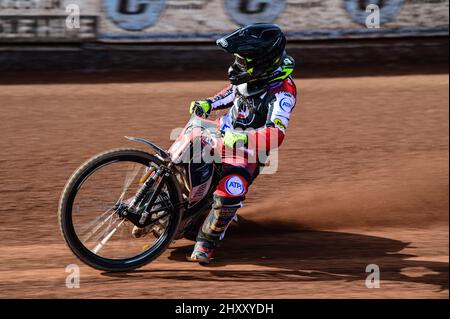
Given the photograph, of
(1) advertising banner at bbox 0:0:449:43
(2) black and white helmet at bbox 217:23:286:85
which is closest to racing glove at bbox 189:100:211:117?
(2) black and white helmet at bbox 217:23:286:85

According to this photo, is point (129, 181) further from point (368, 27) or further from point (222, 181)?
point (368, 27)

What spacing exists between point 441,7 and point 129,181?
8.94 metres

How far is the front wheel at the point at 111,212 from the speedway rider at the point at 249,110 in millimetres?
323

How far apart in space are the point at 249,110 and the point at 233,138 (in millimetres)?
483

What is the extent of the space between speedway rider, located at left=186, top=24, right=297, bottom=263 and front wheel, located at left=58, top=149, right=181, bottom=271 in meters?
0.32

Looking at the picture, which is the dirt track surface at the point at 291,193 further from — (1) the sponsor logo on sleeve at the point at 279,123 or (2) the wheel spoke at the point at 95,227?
(1) the sponsor logo on sleeve at the point at 279,123

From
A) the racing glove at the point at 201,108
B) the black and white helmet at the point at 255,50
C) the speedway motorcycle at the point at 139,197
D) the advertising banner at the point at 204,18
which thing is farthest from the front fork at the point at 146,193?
the advertising banner at the point at 204,18

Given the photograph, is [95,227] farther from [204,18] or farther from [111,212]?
[204,18]

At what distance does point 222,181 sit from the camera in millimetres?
5438

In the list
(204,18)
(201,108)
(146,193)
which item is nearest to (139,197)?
(146,193)

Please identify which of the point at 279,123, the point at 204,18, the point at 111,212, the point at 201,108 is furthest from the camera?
the point at 204,18

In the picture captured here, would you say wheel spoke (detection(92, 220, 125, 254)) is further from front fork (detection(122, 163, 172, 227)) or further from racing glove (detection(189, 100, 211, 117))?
racing glove (detection(189, 100, 211, 117))

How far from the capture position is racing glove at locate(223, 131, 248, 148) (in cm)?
528

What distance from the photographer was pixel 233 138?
5.27 m
